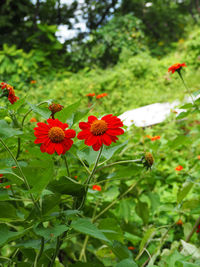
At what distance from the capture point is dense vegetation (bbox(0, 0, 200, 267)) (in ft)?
1.79

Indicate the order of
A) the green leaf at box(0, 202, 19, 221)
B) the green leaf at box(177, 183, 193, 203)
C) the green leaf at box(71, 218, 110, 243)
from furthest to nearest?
the green leaf at box(177, 183, 193, 203)
the green leaf at box(0, 202, 19, 221)
the green leaf at box(71, 218, 110, 243)

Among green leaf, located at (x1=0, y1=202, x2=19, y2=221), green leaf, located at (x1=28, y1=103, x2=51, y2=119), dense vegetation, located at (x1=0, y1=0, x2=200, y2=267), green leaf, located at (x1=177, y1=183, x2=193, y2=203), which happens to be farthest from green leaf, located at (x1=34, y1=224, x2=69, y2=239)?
green leaf, located at (x1=177, y1=183, x2=193, y2=203)

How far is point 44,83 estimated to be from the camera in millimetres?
4785

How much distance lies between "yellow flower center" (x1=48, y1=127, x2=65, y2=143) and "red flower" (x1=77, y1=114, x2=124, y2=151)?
3cm

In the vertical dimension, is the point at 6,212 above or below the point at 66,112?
below

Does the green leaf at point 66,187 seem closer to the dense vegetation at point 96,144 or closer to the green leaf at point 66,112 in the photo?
the dense vegetation at point 96,144

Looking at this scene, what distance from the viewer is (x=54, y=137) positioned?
52cm

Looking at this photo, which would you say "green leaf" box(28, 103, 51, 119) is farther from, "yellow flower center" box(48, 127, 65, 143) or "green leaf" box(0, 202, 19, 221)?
"green leaf" box(0, 202, 19, 221)

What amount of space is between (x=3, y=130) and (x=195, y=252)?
2.23 ft

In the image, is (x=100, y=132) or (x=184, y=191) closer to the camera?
(x=100, y=132)

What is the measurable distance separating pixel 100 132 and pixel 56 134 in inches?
3.3

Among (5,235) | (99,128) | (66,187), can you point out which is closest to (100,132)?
(99,128)

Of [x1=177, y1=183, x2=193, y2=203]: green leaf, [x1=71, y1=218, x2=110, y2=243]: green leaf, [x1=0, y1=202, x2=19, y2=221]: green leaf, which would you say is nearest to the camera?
[x1=71, y1=218, x2=110, y2=243]: green leaf

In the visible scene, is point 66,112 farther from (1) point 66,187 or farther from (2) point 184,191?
(2) point 184,191
